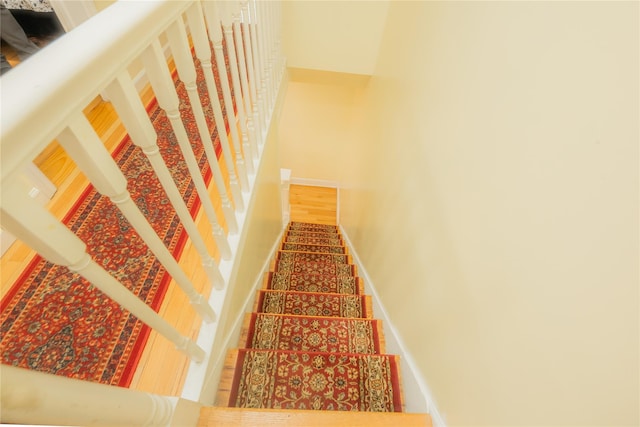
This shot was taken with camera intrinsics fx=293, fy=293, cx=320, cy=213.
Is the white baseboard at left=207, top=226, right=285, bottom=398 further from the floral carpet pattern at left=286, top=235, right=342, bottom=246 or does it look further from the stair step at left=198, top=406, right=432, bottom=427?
the floral carpet pattern at left=286, top=235, right=342, bottom=246

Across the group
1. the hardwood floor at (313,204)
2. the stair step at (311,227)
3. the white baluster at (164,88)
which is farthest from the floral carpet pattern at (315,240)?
the white baluster at (164,88)

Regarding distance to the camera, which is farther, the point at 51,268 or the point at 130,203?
the point at 51,268

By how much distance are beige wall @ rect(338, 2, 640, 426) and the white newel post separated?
87 cm

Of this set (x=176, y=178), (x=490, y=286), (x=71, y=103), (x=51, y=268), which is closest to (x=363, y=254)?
(x=176, y=178)

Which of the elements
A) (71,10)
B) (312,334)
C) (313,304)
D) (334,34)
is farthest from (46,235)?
(334,34)

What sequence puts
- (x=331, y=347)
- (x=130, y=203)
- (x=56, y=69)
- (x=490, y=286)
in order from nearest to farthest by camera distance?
(x=56, y=69) → (x=130, y=203) → (x=490, y=286) → (x=331, y=347)

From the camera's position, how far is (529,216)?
71cm

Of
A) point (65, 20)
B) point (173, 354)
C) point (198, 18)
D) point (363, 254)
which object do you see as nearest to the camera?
point (198, 18)

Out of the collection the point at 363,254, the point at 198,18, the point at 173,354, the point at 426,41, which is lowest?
the point at 173,354

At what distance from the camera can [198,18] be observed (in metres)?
0.71

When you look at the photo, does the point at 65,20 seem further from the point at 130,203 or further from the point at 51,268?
the point at 130,203

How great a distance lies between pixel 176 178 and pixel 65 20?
1.46 meters

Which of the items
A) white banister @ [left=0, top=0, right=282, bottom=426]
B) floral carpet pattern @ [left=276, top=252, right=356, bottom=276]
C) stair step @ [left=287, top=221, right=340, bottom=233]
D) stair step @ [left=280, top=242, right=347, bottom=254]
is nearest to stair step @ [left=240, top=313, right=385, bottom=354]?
white banister @ [left=0, top=0, right=282, bottom=426]

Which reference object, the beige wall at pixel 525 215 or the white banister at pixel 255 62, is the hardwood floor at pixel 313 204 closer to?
the white banister at pixel 255 62
